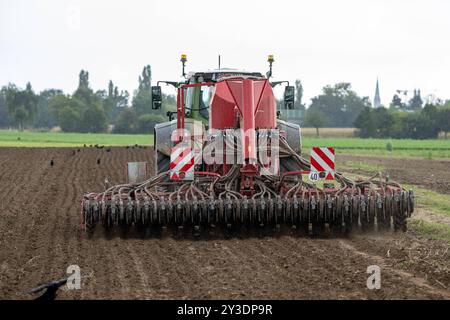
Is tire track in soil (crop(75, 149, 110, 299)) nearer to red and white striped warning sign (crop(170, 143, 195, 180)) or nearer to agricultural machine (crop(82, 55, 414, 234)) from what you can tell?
agricultural machine (crop(82, 55, 414, 234))

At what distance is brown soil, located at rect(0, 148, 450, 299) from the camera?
6.98m

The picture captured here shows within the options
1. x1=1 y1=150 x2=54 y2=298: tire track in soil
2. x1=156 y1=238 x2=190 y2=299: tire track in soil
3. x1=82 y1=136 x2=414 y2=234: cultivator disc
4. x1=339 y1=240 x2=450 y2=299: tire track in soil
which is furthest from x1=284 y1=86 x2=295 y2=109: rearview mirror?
x1=1 y1=150 x2=54 y2=298: tire track in soil

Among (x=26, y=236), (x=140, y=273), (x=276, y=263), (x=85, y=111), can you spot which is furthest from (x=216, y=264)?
(x=85, y=111)

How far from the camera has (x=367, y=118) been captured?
78562 millimetres

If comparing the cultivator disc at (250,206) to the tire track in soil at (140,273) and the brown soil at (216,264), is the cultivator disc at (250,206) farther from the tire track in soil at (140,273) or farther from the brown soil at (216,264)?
the tire track in soil at (140,273)

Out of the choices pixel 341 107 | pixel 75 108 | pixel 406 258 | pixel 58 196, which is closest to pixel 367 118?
pixel 75 108

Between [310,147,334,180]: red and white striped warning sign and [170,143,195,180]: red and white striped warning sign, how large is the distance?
1671 mm

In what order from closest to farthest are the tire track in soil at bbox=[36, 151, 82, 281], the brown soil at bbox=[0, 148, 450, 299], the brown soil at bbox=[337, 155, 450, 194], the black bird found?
the black bird, the brown soil at bbox=[0, 148, 450, 299], the tire track in soil at bbox=[36, 151, 82, 281], the brown soil at bbox=[337, 155, 450, 194]

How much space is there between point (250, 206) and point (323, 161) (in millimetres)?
1493

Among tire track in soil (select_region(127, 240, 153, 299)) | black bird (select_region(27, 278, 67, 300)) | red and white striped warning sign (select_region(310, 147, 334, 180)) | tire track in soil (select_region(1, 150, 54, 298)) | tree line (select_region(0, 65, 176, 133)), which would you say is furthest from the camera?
tree line (select_region(0, 65, 176, 133))

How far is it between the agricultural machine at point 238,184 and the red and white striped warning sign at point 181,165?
1 centimetres

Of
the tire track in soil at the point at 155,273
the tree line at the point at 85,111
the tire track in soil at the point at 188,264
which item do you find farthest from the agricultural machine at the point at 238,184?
the tree line at the point at 85,111
